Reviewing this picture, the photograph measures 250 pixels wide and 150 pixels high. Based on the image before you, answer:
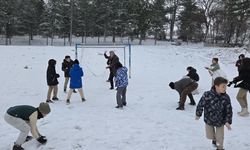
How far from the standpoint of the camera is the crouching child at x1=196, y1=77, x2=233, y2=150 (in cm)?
660

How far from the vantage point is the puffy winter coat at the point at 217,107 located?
6.67m

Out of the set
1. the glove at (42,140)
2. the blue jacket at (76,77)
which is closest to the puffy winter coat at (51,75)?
the blue jacket at (76,77)

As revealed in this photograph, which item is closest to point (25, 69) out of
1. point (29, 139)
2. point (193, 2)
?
point (29, 139)

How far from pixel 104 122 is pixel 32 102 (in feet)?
15.9

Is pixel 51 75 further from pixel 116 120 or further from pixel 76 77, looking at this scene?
pixel 116 120

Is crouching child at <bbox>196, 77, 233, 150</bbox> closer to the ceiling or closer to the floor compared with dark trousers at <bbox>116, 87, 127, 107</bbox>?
closer to the ceiling

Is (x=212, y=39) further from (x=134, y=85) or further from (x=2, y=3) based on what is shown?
(x=134, y=85)

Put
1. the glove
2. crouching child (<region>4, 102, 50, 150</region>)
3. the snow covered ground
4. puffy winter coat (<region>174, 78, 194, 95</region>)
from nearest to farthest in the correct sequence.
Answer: crouching child (<region>4, 102, 50, 150</region>) < the glove < the snow covered ground < puffy winter coat (<region>174, 78, 194, 95</region>)

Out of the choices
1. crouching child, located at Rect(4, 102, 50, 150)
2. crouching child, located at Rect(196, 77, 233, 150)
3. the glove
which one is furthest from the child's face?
the glove

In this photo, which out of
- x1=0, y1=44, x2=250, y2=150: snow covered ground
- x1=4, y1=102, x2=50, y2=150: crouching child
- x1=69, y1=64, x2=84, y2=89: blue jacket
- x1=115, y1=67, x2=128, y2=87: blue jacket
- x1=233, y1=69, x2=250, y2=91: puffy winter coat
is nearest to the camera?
x1=4, y1=102, x2=50, y2=150: crouching child

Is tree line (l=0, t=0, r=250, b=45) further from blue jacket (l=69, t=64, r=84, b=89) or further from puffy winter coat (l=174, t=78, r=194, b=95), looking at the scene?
puffy winter coat (l=174, t=78, r=194, b=95)

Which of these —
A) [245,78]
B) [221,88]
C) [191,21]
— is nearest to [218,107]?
[221,88]

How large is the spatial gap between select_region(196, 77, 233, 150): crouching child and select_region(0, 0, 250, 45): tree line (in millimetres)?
51190

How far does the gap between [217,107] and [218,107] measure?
2 centimetres
